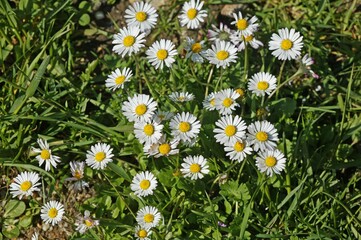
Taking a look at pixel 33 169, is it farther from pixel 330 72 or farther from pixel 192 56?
pixel 330 72

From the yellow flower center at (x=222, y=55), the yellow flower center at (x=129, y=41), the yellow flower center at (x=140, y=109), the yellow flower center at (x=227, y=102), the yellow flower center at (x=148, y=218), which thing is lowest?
the yellow flower center at (x=148, y=218)

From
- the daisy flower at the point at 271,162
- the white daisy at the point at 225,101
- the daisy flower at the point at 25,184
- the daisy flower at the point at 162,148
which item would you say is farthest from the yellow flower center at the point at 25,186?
the daisy flower at the point at 271,162

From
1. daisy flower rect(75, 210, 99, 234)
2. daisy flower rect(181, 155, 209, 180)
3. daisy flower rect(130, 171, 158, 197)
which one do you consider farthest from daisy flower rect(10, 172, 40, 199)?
daisy flower rect(181, 155, 209, 180)

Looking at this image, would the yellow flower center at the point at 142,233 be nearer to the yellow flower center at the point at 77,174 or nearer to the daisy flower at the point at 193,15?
the yellow flower center at the point at 77,174

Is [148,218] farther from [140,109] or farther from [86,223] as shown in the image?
[140,109]

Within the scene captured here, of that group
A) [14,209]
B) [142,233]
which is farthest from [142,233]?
[14,209]

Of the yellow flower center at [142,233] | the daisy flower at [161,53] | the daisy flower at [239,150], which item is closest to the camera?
the daisy flower at [239,150]

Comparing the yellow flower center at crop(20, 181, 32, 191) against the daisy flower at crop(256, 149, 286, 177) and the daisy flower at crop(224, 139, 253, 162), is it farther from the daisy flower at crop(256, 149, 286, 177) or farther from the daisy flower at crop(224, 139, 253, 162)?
the daisy flower at crop(256, 149, 286, 177)
